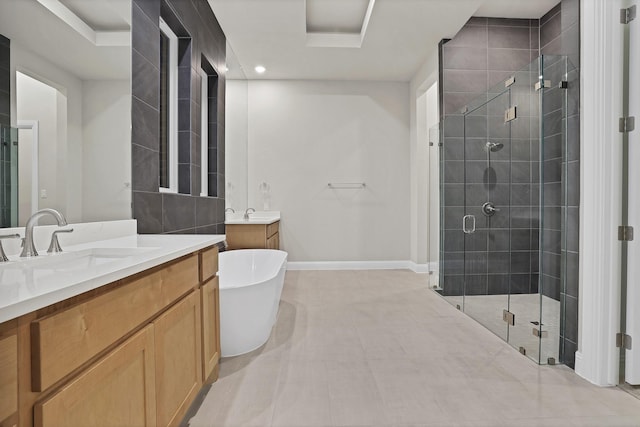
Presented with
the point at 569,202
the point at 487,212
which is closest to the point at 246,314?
the point at 569,202

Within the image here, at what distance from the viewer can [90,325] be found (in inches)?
33.5

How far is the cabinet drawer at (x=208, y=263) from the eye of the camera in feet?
5.50

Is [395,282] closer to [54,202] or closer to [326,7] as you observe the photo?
[326,7]

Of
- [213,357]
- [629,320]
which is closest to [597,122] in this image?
[629,320]

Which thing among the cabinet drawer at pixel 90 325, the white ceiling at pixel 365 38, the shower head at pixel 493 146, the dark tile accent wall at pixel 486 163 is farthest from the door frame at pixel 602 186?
the cabinet drawer at pixel 90 325

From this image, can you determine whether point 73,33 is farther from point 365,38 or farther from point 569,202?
point 365,38

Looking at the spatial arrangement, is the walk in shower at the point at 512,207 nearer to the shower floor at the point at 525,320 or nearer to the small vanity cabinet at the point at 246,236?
the shower floor at the point at 525,320

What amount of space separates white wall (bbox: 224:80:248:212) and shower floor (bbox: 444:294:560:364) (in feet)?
9.61

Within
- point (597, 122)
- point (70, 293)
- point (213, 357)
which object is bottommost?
point (213, 357)

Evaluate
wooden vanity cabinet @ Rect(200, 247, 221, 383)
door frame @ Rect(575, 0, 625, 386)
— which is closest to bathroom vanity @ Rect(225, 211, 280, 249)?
wooden vanity cabinet @ Rect(200, 247, 221, 383)

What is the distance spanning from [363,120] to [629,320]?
398 centimetres

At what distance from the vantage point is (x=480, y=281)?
3.12 meters

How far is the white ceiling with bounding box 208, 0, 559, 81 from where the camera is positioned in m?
3.29

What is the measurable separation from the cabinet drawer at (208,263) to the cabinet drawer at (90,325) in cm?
38
